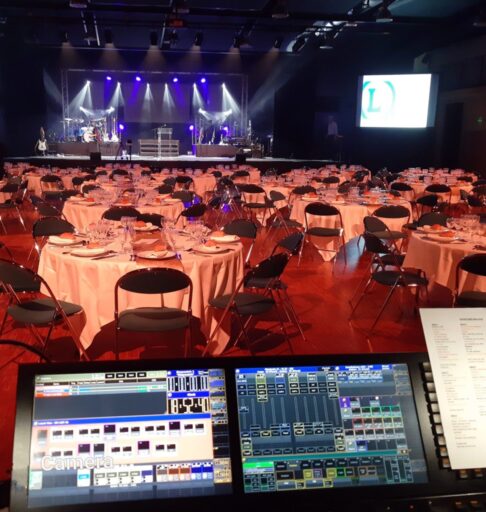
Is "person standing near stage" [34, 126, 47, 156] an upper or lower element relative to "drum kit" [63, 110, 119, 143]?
lower

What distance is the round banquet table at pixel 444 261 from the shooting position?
16.3 feet

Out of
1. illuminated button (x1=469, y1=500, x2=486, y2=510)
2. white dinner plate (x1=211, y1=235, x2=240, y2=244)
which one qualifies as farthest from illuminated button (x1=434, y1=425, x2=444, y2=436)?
white dinner plate (x1=211, y1=235, x2=240, y2=244)

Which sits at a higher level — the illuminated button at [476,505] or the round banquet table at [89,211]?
the illuminated button at [476,505]

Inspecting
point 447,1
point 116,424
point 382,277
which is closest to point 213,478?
point 116,424

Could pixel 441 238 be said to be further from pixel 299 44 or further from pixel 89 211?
pixel 299 44

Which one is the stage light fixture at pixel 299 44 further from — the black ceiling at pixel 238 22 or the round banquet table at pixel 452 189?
the round banquet table at pixel 452 189

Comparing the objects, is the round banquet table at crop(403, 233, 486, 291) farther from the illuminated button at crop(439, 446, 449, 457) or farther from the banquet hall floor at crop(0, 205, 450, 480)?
the illuminated button at crop(439, 446, 449, 457)

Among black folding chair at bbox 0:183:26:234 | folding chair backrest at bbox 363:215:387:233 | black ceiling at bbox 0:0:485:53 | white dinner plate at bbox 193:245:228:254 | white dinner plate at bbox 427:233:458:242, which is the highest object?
black ceiling at bbox 0:0:485:53

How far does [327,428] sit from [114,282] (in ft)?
10.4

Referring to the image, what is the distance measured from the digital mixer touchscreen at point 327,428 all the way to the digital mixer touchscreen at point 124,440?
0.08m

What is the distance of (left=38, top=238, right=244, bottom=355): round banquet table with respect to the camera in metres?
4.19

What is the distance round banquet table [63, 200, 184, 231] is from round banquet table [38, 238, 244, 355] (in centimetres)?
282

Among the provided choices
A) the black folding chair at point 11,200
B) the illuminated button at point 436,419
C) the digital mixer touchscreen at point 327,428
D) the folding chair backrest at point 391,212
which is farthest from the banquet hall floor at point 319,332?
the black folding chair at point 11,200

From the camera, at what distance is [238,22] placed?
17250mm
